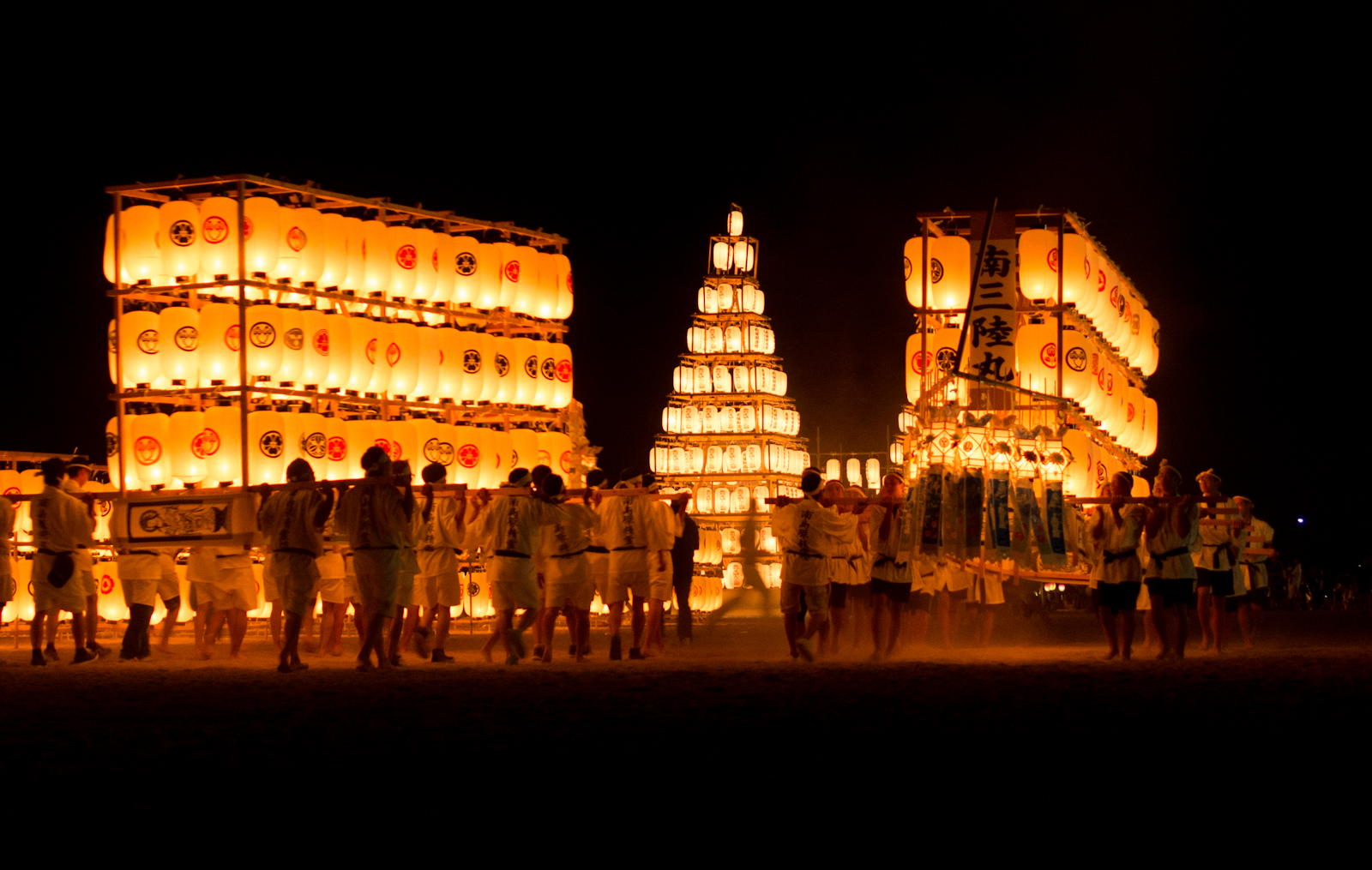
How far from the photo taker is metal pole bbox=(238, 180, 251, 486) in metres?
16.3

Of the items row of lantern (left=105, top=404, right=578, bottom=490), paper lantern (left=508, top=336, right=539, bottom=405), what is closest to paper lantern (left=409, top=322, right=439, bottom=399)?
row of lantern (left=105, top=404, right=578, bottom=490)

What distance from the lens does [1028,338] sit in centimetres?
1836

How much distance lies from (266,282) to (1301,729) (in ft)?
40.6

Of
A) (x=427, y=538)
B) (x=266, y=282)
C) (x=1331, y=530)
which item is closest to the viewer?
(x=427, y=538)

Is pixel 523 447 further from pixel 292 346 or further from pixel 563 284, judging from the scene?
pixel 292 346

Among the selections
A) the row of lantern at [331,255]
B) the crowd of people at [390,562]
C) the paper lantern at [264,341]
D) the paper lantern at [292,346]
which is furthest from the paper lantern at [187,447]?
the crowd of people at [390,562]

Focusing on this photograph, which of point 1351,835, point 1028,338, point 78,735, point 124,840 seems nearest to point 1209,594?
point 1028,338

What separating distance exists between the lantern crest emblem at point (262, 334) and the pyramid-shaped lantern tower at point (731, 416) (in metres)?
21.0

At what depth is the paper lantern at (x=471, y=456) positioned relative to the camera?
18.8m

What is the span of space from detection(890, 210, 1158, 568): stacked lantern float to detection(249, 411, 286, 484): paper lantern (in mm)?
6704

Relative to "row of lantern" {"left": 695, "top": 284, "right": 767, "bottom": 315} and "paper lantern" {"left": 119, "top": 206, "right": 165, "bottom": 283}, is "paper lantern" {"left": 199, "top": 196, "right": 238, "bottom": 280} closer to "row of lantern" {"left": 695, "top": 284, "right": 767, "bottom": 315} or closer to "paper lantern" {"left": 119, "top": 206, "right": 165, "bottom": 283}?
"paper lantern" {"left": 119, "top": 206, "right": 165, "bottom": 283}

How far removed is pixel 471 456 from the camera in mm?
18969

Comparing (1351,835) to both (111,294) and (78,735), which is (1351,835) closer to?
(78,735)

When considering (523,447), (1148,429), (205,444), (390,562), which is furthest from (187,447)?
(1148,429)
